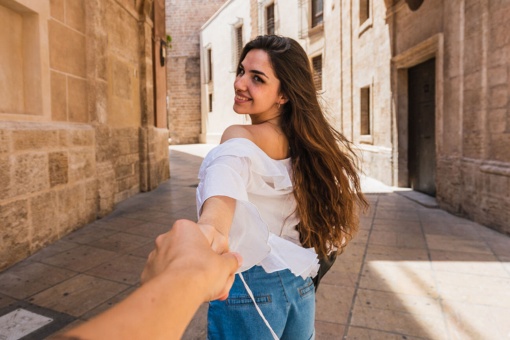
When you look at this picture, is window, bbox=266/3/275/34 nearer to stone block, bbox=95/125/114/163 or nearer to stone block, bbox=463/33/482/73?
stone block, bbox=463/33/482/73

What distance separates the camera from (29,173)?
13.2 feet

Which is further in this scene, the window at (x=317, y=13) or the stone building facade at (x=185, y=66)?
the stone building facade at (x=185, y=66)

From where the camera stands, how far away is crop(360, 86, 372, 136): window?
36.6 feet

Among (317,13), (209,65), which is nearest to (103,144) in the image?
(317,13)

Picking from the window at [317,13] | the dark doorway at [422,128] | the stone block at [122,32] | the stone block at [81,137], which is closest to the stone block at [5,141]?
the stone block at [81,137]

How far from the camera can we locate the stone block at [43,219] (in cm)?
407

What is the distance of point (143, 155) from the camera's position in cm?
804

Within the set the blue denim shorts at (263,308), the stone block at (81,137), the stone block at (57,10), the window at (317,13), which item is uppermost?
the window at (317,13)

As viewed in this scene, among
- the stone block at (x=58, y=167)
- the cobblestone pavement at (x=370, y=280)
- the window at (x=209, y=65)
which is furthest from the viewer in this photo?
the window at (x=209, y=65)

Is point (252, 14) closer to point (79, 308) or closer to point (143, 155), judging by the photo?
point (143, 155)

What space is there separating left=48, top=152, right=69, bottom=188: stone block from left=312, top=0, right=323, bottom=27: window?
1300cm

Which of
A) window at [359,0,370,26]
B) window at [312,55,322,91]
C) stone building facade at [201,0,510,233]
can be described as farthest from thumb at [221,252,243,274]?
window at [312,55,322,91]

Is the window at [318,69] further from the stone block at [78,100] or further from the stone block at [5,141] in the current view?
the stone block at [5,141]

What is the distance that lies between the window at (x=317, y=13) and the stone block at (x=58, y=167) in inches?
512
